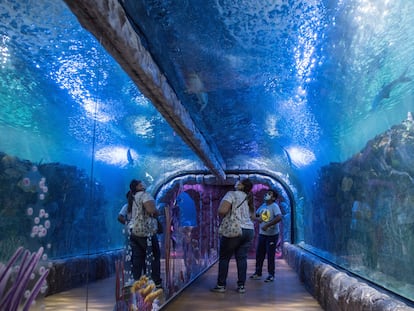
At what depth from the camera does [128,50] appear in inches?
119

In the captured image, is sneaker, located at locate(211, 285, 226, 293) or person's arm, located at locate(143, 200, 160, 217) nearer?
person's arm, located at locate(143, 200, 160, 217)

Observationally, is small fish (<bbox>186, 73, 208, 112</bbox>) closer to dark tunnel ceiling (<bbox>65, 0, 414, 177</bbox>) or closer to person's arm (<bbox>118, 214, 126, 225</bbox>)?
dark tunnel ceiling (<bbox>65, 0, 414, 177</bbox>)

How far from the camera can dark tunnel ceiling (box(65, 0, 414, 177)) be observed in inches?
128

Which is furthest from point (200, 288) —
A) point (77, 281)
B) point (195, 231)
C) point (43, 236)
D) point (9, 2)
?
point (9, 2)

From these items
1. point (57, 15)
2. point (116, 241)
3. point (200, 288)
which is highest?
point (57, 15)

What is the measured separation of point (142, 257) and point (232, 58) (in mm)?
2414

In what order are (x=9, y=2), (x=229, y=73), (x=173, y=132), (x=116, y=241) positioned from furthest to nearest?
(x=173, y=132)
(x=229, y=73)
(x=116, y=241)
(x=9, y=2)

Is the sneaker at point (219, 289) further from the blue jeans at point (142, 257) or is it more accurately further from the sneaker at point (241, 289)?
the blue jeans at point (142, 257)

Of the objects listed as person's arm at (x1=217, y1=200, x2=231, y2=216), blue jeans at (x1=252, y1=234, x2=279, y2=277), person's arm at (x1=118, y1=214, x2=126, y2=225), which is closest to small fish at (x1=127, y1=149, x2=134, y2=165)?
person's arm at (x1=118, y1=214, x2=126, y2=225)

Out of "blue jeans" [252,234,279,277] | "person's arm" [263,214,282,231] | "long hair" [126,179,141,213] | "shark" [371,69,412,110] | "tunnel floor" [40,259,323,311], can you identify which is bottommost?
"tunnel floor" [40,259,323,311]

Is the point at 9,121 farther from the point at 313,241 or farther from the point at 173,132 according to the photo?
the point at 313,241

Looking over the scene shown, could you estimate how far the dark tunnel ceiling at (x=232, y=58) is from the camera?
3.24 meters

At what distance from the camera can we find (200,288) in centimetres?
622

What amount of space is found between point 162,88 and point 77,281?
217 cm
